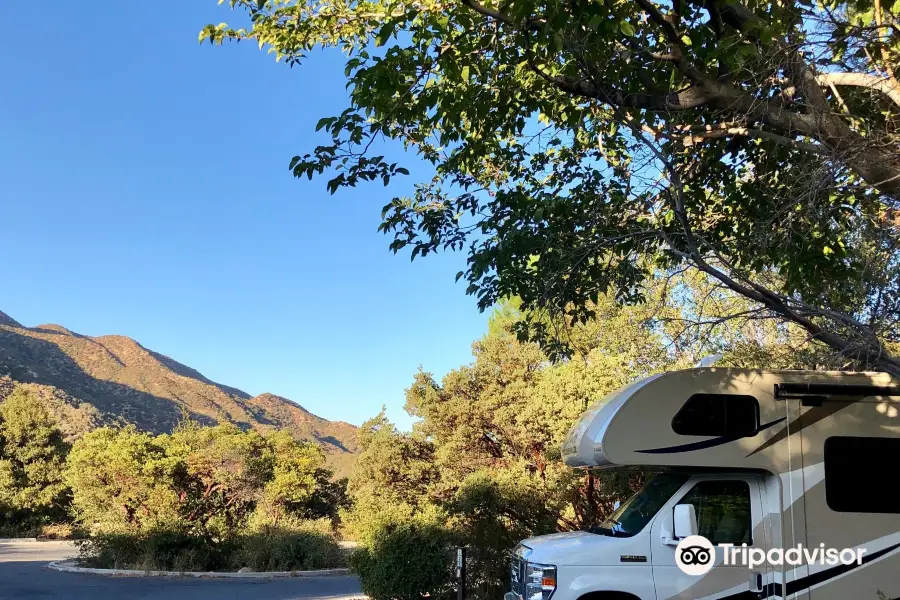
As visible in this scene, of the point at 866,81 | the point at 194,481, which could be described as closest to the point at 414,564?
the point at 866,81

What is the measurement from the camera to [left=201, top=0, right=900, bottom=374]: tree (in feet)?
20.1

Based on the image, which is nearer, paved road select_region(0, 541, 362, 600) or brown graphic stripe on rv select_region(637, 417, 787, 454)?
brown graphic stripe on rv select_region(637, 417, 787, 454)

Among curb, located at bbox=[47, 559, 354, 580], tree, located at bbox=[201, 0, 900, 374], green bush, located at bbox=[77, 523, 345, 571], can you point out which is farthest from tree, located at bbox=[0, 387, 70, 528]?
tree, located at bbox=[201, 0, 900, 374]

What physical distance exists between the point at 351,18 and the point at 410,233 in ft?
8.36

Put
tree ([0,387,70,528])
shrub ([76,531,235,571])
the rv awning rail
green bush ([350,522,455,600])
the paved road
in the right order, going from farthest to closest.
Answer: tree ([0,387,70,528]) < shrub ([76,531,235,571]) < the paved road < green bush ([350,522,455,600]) < the rv awning rail

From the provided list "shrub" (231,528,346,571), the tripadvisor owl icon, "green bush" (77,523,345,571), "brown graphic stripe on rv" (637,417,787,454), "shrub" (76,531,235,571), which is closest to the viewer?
the tripadvisor owl icon

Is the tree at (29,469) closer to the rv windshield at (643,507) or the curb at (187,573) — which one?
the curb at (187,573)

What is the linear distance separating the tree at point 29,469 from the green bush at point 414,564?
2694 cm

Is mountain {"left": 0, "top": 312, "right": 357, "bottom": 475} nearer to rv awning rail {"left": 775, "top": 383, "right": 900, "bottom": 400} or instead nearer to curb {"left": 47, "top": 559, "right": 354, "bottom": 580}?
curb {"left": 47, "top": 559, "right": 354, "bottom": 580}

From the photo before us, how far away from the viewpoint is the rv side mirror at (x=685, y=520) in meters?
6.43

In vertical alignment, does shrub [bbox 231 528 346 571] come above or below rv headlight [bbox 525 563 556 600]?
below

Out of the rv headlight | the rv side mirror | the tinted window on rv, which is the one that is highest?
the tinted window on rv

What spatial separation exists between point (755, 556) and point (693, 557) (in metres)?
0.59

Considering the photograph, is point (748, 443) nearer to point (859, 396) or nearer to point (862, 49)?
point (859, 396)
